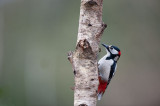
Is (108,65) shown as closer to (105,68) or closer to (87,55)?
(105,68)

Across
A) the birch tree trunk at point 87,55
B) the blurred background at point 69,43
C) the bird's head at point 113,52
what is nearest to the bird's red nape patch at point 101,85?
the bird's head at point 113,52

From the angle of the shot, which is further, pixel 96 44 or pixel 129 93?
pixel 129 93

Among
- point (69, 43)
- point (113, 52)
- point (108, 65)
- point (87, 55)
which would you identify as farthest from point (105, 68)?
point (69, 43)

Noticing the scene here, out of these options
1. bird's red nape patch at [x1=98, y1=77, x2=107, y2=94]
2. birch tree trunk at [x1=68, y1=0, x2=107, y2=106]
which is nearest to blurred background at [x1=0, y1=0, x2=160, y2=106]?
bird's red nape patch at [x1=98, y1=77, x2=107, y2=94]

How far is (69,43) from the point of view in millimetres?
12141

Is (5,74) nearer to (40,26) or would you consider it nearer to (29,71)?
(29,71)

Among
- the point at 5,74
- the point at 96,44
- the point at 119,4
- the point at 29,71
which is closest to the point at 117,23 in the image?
the point at 119,4

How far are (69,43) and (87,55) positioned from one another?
8693 millimetres

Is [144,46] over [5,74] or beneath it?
over

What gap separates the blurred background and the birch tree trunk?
8.14 metres

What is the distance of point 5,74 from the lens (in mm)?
10570

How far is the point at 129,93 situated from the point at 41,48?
3854 mm

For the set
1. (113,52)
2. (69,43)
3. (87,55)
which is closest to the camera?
(87,55)

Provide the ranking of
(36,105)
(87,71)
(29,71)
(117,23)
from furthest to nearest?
1. (117,23)
2. (29,71)
3. (36,105)
4. (87,71)
